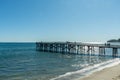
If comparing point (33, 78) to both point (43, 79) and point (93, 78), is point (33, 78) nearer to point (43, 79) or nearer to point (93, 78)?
point (43, 79)

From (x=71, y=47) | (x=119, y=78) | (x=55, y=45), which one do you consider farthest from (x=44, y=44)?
(x=119, y=78)

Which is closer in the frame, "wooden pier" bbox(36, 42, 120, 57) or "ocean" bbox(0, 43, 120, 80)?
"ocean" bbox(0, 43, 120, 80)

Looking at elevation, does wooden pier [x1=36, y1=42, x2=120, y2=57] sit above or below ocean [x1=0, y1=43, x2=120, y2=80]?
above

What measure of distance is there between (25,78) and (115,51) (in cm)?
3345

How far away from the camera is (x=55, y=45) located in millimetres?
68938

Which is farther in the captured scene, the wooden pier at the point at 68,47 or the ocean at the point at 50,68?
the wooden pier at the point at 68,47

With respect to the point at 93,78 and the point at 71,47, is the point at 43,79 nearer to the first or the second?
the point at 93,78

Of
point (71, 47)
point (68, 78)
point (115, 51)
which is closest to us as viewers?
point (68, 78)

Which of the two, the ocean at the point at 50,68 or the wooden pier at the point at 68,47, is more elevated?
the wooden pier at the point at 68,47

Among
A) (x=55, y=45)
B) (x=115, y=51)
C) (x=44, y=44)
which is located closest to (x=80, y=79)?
(x=115, y=51)

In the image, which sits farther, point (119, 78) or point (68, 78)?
point (68, 78)

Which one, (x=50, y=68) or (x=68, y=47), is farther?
(x=68, y=47)

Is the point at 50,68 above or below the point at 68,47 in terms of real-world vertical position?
below

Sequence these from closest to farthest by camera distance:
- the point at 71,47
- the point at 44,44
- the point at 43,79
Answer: the point at 43,79 < the point at 71,47 < the point at 44,44
